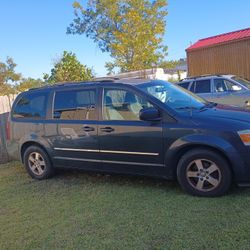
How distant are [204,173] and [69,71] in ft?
73.9

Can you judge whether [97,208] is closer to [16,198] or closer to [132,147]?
[132,147]

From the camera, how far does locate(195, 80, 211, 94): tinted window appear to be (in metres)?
11.8

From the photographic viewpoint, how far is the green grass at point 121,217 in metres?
3.72

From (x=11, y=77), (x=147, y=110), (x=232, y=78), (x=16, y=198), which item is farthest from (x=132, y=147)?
(x=11, y=77)

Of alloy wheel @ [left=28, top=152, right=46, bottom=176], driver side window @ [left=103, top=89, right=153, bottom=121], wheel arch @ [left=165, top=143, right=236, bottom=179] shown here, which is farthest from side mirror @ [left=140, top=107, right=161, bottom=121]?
alloy wheel @ [left=28, top=152, right=46, bottom=176]

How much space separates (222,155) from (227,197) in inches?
21.4

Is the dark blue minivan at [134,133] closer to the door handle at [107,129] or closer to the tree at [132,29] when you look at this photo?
the door handle at [107,129]

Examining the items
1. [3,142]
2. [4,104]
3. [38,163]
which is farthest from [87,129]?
[4,104]

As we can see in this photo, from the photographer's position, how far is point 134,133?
→ 5281 millimetres

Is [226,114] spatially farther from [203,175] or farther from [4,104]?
[4,104]

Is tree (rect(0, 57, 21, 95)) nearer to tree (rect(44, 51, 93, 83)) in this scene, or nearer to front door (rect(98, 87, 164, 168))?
tree (rect(44, 51, 93, 83))

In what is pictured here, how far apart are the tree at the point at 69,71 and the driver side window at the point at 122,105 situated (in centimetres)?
2027

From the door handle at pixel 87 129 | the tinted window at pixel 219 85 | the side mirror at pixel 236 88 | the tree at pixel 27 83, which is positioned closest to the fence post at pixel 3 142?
the door handle at pixel 87 129

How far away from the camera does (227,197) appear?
15.3ft
